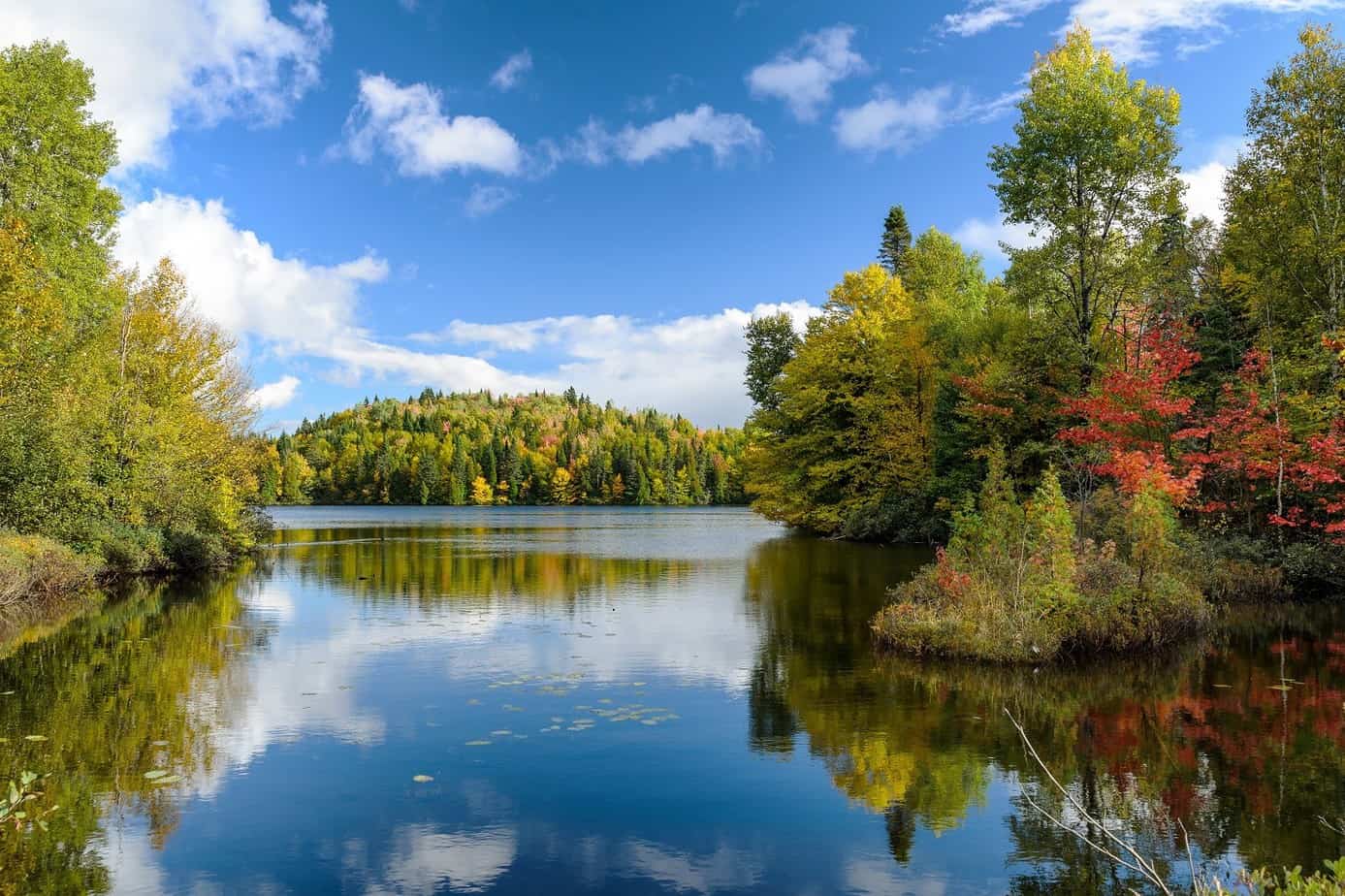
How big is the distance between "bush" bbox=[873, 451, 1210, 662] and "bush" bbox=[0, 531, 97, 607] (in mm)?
19833

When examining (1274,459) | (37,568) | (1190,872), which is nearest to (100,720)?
(1190,872)

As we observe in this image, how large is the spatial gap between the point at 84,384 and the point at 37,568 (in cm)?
826

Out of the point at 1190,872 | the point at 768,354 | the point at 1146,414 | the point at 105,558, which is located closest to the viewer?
the point at 1190,872

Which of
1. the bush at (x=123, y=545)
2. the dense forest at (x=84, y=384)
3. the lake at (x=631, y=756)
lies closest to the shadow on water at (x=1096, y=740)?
the lake at (x=631, y=756)

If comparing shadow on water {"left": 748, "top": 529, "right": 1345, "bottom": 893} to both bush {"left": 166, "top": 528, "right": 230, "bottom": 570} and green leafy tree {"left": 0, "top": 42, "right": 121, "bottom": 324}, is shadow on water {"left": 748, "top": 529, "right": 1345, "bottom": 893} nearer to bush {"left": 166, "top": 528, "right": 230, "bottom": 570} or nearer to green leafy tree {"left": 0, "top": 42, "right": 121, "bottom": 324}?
bush {"left": 166, "top": 528, "right": 230, "bottom": 570}

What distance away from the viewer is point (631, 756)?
10172mm

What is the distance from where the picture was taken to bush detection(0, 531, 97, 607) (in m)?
20.3

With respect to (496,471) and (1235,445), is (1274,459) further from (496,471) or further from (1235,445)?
(496,471)

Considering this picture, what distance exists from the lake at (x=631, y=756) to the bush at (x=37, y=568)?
174 centimetres

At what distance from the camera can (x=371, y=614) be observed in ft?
70.2

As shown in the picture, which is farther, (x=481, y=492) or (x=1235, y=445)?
(x=481, y=492)

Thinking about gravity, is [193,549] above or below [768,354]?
below

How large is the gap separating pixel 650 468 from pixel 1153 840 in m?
147

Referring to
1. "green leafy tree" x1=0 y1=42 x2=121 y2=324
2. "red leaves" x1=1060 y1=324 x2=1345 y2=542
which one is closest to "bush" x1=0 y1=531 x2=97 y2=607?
"green leafy tree" x1=0 y1=42 x2=121 y2=324
